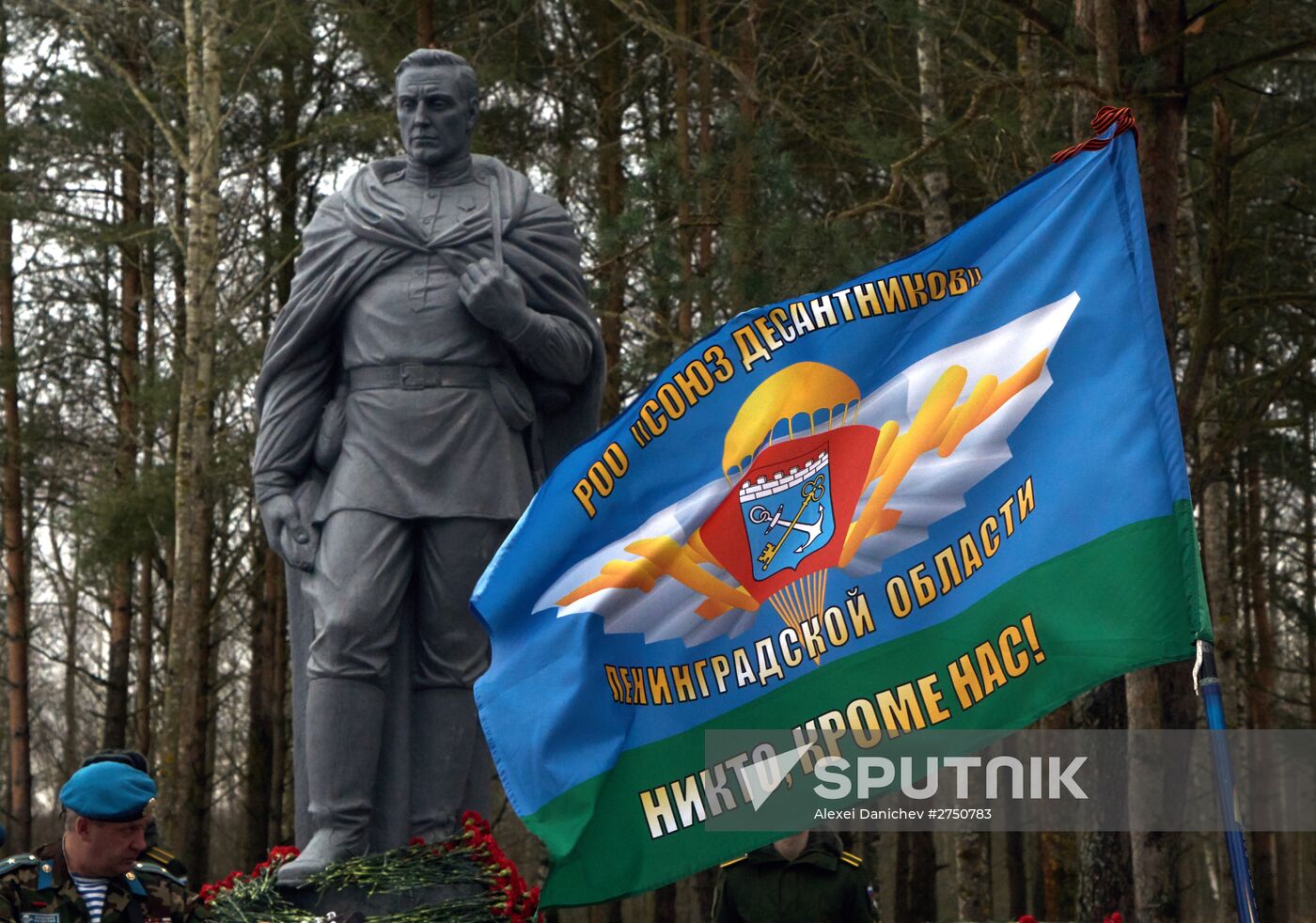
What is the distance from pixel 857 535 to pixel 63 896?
242 cm

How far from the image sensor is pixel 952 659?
520cm

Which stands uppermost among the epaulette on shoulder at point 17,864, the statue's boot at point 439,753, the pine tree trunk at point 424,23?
the pine tree trunk at point 424,23

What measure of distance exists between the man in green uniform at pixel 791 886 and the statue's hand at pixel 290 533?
1.97m

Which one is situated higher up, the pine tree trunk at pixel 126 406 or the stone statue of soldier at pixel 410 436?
the pine tree trunk at pixel 126 406

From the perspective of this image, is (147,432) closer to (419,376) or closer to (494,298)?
(419,376)

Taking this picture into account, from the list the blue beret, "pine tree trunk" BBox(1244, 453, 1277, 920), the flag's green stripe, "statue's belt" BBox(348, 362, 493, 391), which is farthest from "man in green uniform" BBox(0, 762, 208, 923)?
"pine tree trunk" BBox(1244, 453, 1277, 920)

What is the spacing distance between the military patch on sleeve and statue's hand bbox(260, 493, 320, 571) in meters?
3.36

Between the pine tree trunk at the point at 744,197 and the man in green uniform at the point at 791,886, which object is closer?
the man in green uniform at the point at 791,886

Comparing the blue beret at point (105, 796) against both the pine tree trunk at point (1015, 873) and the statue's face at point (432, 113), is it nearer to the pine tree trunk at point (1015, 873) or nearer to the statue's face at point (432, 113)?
the statue's face at point (432, 113)

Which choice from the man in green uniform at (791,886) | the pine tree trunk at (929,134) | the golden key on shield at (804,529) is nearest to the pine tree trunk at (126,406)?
the pine tree trunk at (929,134)

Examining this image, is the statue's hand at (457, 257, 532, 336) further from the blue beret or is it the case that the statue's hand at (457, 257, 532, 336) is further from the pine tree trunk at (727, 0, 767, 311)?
the pine tree trunk at (727, 0, 767, 311)

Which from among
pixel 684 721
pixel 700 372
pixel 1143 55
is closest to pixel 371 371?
pixel 700 372

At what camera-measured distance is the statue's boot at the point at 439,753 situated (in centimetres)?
708

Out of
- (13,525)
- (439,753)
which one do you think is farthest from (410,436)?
(13,525)
